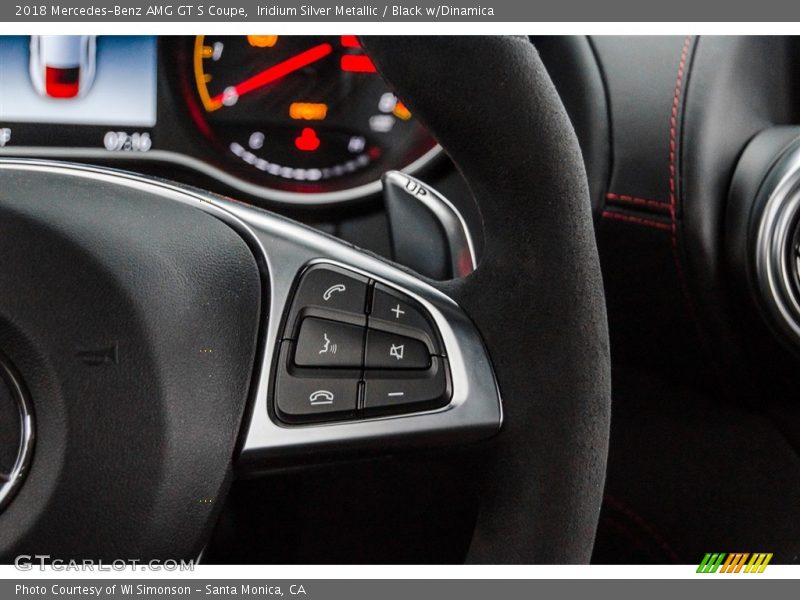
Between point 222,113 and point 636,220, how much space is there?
0.56 meters

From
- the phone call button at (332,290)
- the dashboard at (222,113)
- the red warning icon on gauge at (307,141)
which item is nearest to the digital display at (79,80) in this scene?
the dashboard at (222,113)

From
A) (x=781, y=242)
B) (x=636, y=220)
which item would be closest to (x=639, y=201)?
(x=636, y=220)

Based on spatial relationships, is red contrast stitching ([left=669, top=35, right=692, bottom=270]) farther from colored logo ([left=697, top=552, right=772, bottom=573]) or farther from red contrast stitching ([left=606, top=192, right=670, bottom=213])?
colored logo ([left=697, top=552, right=772, bottom=573])

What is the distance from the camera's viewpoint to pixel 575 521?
1.59ft

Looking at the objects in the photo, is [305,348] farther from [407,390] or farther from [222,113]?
[222,113]

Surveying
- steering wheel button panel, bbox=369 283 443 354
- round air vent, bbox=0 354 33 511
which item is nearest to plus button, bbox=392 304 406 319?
steering wheel button panel, bbox=369 283 443 354

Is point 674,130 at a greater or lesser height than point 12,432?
greater

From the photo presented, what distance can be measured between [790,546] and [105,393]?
2.70 ft

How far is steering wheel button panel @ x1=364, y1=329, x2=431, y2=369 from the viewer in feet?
1.64

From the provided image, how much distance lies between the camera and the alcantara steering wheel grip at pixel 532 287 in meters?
0.46

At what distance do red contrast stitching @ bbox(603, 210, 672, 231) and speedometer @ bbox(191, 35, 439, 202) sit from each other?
0.90 ft

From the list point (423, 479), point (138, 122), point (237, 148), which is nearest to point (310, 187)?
point (237, 148)

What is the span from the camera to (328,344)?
Result: 500 millimetres

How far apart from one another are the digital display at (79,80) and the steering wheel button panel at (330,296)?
75cm
